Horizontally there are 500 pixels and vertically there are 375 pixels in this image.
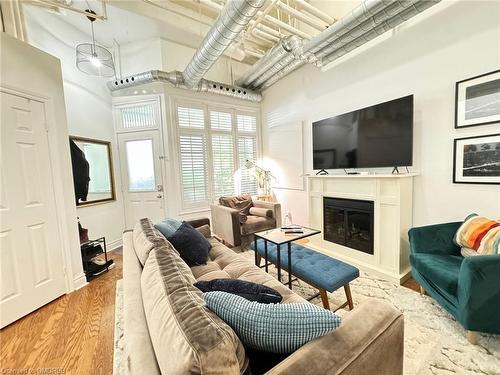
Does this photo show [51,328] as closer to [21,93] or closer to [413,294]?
[21,93]

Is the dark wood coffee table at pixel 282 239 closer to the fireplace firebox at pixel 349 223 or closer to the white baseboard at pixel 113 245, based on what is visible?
the fireplace firebox at pixel 349 223

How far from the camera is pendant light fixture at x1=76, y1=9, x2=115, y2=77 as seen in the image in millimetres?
2533

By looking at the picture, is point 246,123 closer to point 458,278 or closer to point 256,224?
point 256,224

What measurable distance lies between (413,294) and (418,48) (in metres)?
2.69

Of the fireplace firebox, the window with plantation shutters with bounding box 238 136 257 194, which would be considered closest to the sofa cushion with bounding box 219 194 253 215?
the window with plantation shutters with bounding box 238 136 257 194

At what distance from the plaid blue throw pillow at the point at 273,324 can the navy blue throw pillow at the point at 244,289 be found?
17 cm

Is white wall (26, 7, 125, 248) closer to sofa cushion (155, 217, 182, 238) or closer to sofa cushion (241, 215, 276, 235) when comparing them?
sofa cushion (155, 217, 182, 238)

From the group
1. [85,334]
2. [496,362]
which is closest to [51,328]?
[85,334]

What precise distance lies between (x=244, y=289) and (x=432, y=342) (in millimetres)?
1620

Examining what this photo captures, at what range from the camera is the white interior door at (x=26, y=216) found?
201 cm

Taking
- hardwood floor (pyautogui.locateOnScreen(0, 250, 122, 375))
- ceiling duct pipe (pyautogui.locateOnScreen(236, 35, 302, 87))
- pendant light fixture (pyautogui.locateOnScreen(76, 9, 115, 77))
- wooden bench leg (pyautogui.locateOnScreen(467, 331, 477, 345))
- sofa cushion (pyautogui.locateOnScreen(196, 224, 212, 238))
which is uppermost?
ceiling duct pipe (pyautogui.locateOnScreen(236, 35, 302, 87))

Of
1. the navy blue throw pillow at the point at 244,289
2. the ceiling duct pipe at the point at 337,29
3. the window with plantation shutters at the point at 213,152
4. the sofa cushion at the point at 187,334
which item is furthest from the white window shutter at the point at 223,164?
the sofa cushion at the point at 187,334

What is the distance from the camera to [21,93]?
2.14 m

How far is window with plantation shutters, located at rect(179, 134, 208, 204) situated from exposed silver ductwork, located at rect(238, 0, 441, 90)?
185cm
